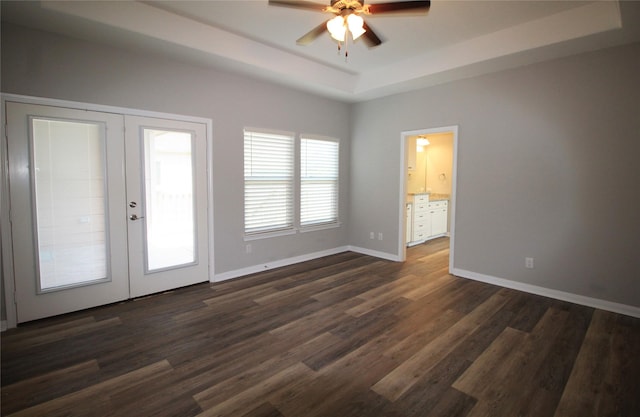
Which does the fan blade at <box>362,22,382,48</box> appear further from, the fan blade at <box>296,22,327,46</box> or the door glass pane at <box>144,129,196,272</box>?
the door glass pane at <box>144,129,196,272</box>

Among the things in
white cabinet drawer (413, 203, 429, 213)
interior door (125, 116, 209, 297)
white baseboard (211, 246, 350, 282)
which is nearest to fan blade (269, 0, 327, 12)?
interior door (125, 116, 209, 297)

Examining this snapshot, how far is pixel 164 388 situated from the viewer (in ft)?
7.19

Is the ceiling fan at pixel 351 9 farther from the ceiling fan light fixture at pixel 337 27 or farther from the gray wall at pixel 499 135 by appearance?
the gray wall at pixel 499 135

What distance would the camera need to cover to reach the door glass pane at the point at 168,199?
378 centimetres

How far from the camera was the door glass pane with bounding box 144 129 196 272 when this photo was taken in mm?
3779

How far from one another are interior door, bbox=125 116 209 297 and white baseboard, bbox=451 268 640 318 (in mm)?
3754

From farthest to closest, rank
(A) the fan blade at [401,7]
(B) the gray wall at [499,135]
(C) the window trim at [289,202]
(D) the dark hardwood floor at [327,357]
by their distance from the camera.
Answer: (C) the window trim at [289,202], (B) the gray wall at [499,135], (A) the fan blade at [401,7], (D) the dark hardwood floor at [327,357]

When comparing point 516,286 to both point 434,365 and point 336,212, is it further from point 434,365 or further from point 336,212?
point 336,212

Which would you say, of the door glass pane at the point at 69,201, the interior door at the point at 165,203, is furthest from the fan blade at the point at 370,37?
the door glass pane at the point at 69,201

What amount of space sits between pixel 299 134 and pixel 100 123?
9.00 feet

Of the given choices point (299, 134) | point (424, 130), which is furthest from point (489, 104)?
point (299, 134)

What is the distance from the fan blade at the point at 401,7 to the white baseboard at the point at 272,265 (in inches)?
142

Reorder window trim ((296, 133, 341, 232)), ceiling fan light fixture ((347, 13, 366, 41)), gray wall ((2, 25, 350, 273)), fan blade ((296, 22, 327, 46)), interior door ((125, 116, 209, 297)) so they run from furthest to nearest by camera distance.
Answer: window trim ((296, 133, 341, 232)) → interior door ((125, 116, 209, 297)) → gray wall ((2, 25, 350, 273)) → fan blade ((296, 22, 327, 46)) → ceiling fan light fixture ((347, 13, 366, 41))

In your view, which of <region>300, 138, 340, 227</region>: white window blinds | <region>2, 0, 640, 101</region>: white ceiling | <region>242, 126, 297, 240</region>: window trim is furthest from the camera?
<region>300, 138, 340, 227</region>: white window blinds
